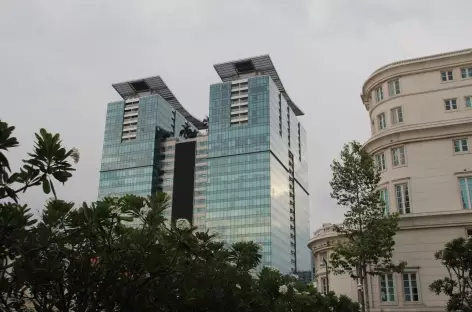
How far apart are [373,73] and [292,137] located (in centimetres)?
9791

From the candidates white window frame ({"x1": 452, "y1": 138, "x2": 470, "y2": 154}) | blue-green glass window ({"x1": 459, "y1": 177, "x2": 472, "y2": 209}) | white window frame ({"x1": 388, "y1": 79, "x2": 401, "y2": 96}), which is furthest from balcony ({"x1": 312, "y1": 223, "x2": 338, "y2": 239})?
white window frame ({"x1": 452, "y1": 138, "x2": 470, "y2": 154})

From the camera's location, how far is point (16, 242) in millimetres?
6492

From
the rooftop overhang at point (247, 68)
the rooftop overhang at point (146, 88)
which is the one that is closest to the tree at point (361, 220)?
the rooftop overhang at point (247, 68)

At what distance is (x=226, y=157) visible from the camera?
370 ft

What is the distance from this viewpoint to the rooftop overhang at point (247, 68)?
113750mm

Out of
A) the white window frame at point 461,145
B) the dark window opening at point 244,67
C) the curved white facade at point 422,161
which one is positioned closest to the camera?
the curved white facade at point 422,161

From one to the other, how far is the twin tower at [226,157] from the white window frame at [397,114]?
73106 millimetres

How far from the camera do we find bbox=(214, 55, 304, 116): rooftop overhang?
114 meters

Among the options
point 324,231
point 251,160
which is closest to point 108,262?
point 324,231

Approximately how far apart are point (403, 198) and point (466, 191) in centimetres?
351

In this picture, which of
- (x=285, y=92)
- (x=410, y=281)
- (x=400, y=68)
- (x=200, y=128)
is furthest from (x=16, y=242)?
(x=200, y=128)

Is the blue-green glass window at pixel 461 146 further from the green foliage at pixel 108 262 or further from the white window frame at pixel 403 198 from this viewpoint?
the green foliage at pixel 108 262

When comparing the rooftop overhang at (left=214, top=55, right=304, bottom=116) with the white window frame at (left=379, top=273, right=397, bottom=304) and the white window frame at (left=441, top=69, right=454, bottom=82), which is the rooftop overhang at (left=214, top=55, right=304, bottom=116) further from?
the white window frame at (left=379, top=273, right=397, bottom=304)

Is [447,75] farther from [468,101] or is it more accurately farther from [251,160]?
[251,160]
